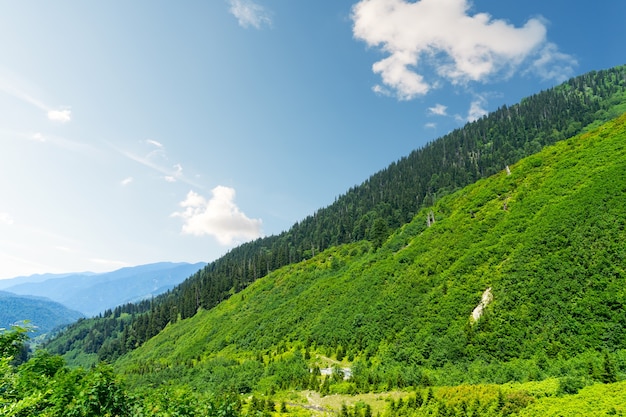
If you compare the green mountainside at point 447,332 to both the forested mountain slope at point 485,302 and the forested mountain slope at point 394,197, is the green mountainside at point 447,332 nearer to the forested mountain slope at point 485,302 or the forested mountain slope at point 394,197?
the forested mountain slope at point 485,302

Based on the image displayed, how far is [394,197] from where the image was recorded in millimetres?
148500

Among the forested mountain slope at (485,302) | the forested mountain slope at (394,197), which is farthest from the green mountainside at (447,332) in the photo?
the forested mountain slope at (394,197)

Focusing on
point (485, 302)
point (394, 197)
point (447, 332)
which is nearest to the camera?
point (447, 332)

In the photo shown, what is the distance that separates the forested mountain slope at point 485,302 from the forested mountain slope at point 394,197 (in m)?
55.3

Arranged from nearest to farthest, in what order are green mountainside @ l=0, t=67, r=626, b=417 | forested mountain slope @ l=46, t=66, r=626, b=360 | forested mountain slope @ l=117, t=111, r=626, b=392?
green mountainside @ l=0, t=67, r=626, b=417, forested mountain slope @ l=117, t=111, r=626, b=392, forested mountain slope @ l=46, t=66, r=626, b=360

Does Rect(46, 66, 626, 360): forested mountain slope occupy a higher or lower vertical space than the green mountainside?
higher

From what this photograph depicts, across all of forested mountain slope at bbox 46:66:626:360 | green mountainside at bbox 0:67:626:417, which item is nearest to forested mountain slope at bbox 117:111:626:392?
green mountainside at bbox 0:67:626:417

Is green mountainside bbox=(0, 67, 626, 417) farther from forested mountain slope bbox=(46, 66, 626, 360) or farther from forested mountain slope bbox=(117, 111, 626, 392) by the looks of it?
forested mountain slope bbox=(46, 66, 626, 360)

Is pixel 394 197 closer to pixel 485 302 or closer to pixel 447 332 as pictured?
pixel 485 302

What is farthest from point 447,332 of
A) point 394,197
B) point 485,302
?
point 394,197

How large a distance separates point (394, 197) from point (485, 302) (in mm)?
117657

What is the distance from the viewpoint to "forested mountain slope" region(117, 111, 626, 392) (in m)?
25.1

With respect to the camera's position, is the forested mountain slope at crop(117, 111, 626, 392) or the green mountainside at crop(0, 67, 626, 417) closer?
the green mountainside at crop(0, 67, 626, 417)

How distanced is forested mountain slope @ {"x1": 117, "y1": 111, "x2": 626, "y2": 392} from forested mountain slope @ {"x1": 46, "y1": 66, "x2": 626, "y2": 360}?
182 feet
